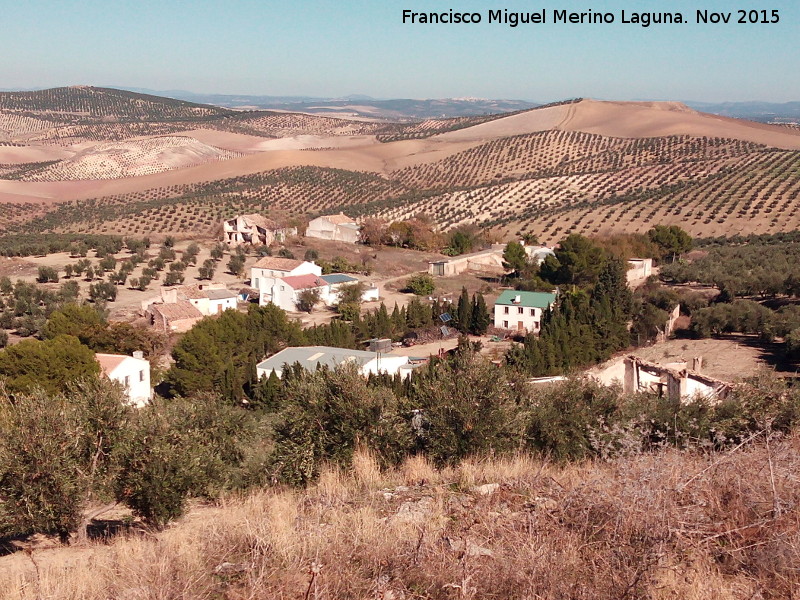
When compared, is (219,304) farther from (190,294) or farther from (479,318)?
(479,318)

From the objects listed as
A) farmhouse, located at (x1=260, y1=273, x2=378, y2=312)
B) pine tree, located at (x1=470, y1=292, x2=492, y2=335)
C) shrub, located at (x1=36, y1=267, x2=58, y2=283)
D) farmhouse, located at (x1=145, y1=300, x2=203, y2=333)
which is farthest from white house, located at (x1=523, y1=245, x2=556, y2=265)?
shrub, located at (x1=36, y1=267, x2=58, y2=283)

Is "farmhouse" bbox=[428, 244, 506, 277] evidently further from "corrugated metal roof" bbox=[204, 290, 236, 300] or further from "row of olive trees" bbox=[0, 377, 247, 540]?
"row of olive trees" bbox=[0, 377, 247, 540]

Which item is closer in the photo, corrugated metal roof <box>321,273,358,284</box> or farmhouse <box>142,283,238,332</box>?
farmhouse <box>142,283,238,332</box>

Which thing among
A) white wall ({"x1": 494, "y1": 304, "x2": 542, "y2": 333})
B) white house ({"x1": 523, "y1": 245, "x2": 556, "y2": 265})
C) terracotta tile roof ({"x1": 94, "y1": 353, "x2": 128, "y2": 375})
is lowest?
white wall ({"x1": 494, "y1": 304, "x2": 542, "y2": 333})

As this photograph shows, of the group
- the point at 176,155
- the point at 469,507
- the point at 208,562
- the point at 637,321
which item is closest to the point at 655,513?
the point at 469,507

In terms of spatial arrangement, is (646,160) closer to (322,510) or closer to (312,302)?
(312,302)

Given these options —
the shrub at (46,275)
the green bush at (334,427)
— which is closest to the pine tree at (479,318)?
the green bush at (334,427)

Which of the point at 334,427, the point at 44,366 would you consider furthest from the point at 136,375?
the point at 334,427
